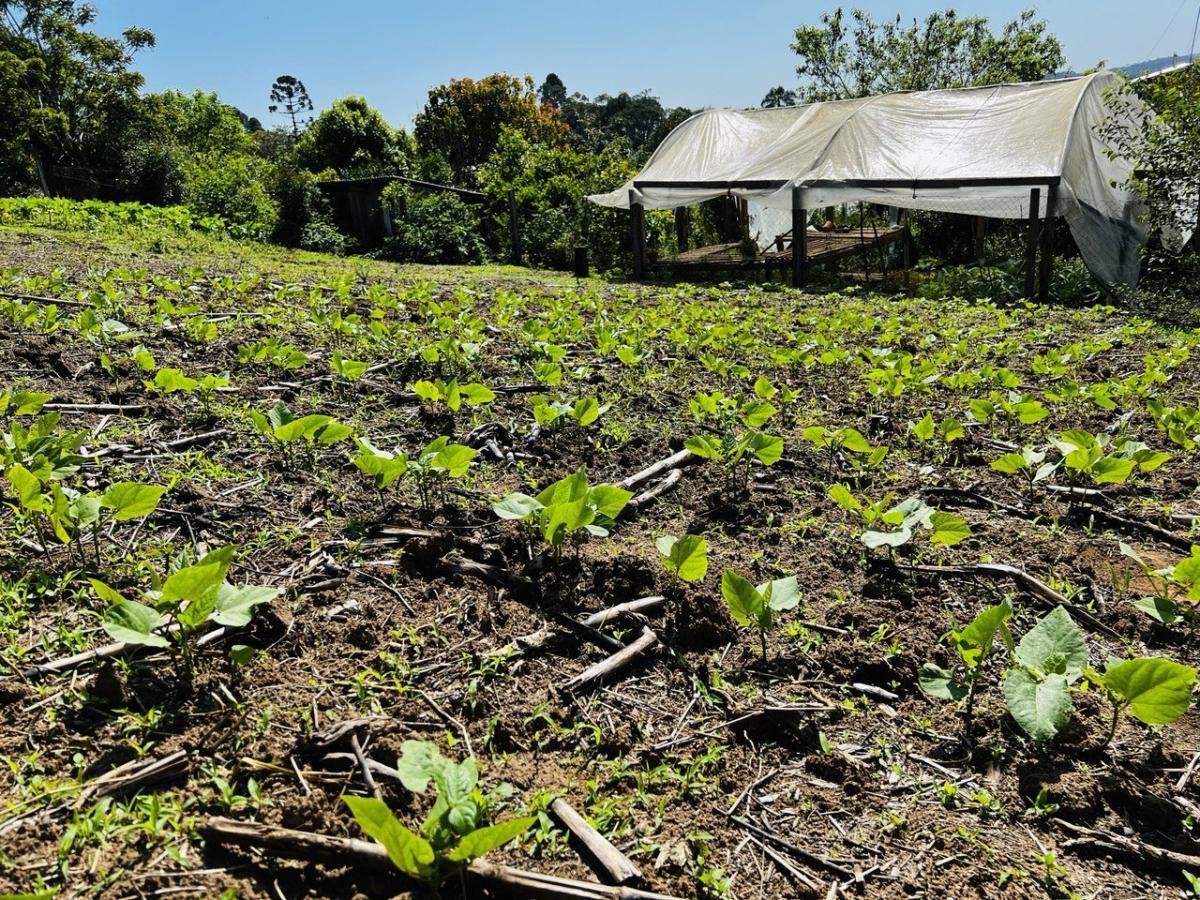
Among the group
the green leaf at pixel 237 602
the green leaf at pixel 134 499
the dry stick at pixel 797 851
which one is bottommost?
the dry stick at pixel 797 851

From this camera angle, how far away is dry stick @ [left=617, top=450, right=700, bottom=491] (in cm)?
328

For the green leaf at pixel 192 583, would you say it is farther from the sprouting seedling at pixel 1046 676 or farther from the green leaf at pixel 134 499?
the sprouting seedling at pixel 1046 676

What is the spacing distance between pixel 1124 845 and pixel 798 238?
1201 centimetres

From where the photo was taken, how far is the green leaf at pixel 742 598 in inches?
82.5

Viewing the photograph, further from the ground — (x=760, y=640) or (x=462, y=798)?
(x=462, y=798)

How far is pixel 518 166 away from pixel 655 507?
19.6 meters

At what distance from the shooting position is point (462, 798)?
4.56ft

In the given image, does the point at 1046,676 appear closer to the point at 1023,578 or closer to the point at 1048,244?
the point at 1023,578

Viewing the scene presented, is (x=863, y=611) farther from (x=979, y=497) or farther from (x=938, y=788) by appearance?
(x=979, y=497)

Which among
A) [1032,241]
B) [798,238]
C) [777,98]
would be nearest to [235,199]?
[798,238]

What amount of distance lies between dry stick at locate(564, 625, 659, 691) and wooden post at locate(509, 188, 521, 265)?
58.7 feet

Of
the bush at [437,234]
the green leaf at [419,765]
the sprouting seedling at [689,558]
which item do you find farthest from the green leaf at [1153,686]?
the bush at [437,234]

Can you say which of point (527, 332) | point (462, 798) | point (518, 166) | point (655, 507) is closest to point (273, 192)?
point (518, 166)

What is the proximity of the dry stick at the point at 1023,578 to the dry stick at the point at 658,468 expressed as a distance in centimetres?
110
